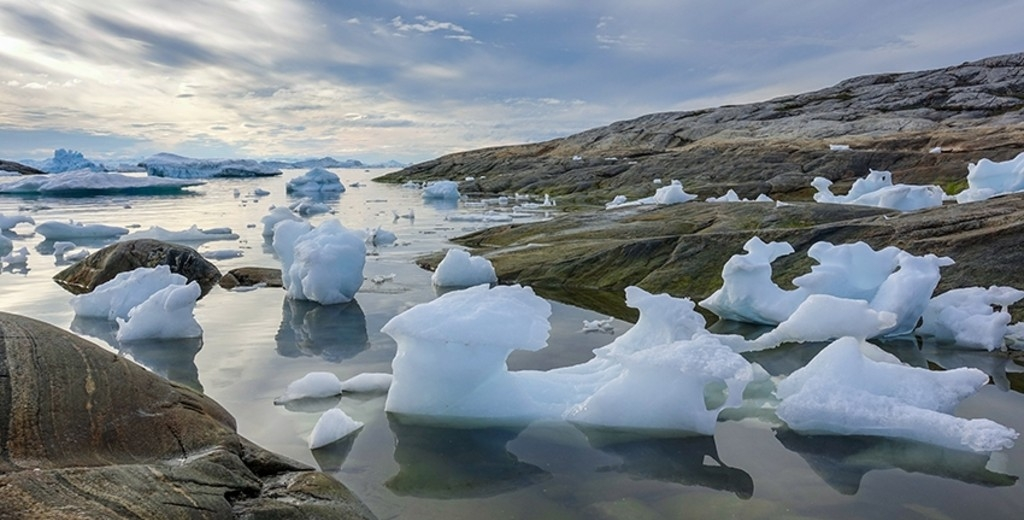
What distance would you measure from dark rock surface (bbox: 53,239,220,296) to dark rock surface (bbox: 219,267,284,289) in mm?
208

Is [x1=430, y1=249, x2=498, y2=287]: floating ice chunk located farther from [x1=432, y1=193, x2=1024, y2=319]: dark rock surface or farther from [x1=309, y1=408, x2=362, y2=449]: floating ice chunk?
[x1=309, y1=408, x2=362, y2=449]: floating ice chunk

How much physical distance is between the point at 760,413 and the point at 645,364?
1.00 metres

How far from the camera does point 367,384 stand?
557 cm

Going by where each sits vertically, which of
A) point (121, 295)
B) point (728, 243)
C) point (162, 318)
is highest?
point (728, 243)

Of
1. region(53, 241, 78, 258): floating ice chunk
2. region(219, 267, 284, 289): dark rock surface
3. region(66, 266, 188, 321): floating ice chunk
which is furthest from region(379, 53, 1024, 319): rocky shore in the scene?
region(53, 241, 78, 258): floating ice chunk

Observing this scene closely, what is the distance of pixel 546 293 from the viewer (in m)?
9.45

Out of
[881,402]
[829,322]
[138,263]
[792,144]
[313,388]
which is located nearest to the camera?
[881,402]

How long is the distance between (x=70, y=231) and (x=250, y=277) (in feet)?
28.2

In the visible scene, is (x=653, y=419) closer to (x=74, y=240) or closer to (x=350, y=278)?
(x=350, y=278)

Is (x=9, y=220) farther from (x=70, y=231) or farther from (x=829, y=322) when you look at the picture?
(x=829, y=322)

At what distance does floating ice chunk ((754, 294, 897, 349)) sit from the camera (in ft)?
21.3

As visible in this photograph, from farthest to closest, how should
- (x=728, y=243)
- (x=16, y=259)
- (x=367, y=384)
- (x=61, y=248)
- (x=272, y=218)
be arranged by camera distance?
(x=272, y=218)
(x=61, y=248)
(x=16, y=259)
(x=728, y=243)
(x=367, y=384)

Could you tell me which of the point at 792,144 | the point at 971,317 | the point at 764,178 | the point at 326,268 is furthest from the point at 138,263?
the point at 792,144

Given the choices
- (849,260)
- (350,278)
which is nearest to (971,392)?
(849,260)
